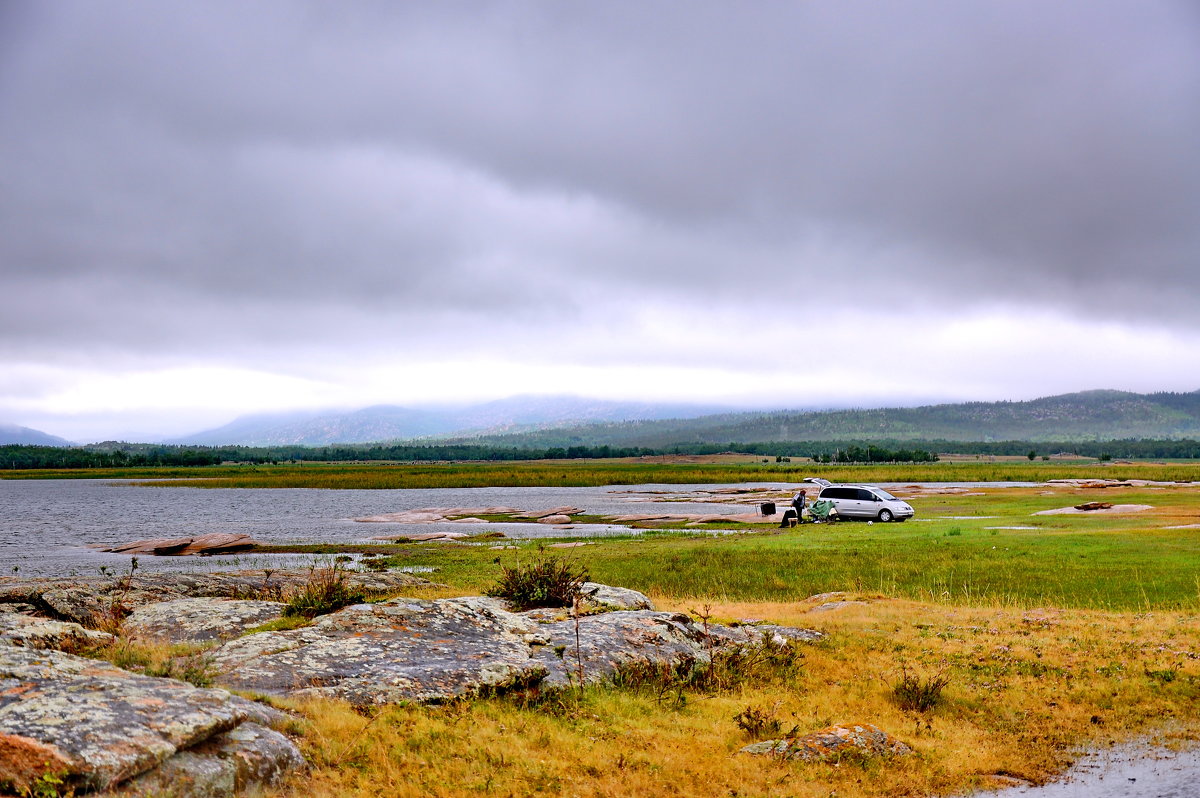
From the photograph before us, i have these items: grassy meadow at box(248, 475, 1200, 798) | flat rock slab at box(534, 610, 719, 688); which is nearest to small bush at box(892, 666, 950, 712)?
grassy meadow at box(248, 475, 1200, 798)

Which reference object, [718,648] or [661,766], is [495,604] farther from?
[661,766]

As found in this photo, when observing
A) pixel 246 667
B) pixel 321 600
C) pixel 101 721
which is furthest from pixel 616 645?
pixel 101 721

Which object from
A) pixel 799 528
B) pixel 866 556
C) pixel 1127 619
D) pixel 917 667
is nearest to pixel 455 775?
pixel 917 667

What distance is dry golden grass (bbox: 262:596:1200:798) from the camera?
8.88m

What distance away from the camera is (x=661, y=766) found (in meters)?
9.48

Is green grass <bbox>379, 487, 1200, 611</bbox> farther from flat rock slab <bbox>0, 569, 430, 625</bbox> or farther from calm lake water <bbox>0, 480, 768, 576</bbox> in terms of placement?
calm lake water <bbox>0, 480, 768, 576</bbox>

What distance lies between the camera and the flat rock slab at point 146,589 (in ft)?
51.6

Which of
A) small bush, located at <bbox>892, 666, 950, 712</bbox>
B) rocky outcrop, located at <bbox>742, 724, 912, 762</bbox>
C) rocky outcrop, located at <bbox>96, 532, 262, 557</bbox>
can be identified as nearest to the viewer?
rocky outcrop, located at <bbox>742, 724, 912, 762</bbox>

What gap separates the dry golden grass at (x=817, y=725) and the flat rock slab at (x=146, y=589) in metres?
7.12

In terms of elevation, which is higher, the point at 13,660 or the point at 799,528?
the point at 13,660

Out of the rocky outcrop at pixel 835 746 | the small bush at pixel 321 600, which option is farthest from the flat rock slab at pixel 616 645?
the small bush at pixel 321 600

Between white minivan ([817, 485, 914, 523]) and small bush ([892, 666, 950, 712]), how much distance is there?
135 feet

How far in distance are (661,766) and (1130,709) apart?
7923 mm

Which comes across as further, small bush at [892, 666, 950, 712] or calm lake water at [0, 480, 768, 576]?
calm lake water at [0, 480, 768, 576]
